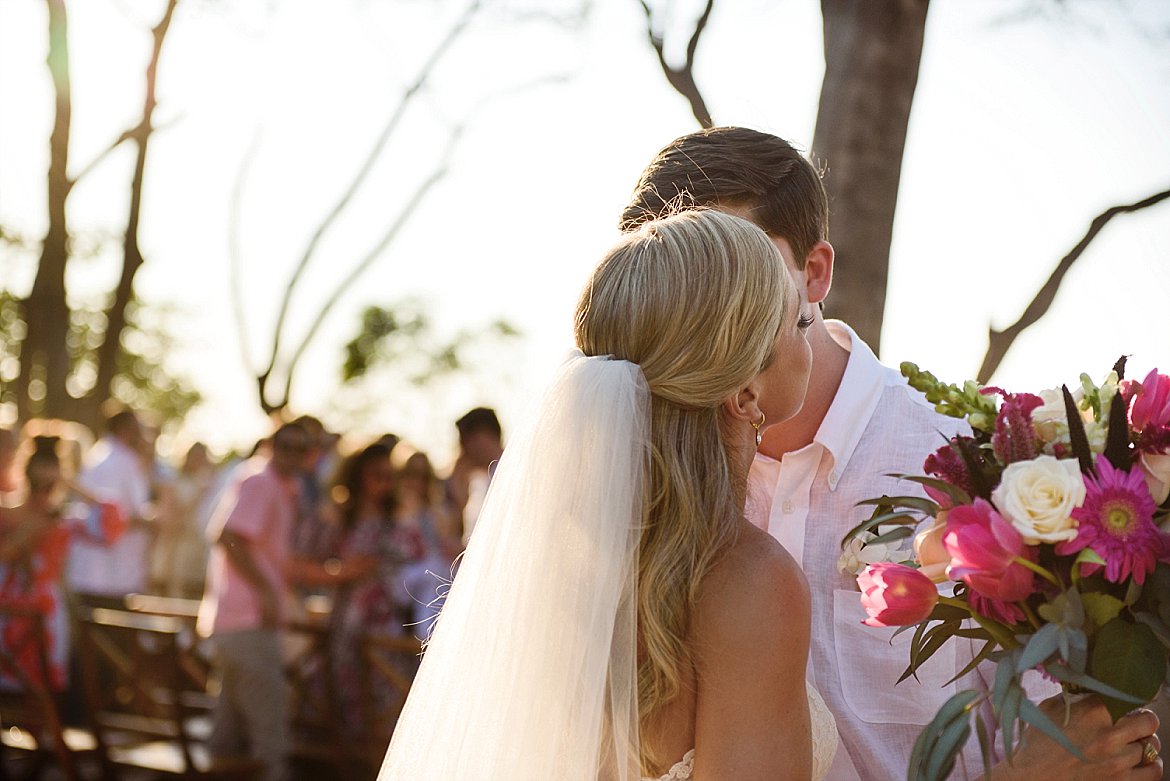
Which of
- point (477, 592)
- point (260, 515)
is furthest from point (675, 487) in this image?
point (260, 515)

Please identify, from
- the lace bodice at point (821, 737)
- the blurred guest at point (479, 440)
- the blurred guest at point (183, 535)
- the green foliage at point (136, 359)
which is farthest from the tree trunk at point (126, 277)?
the green foliage at point (136, 359)

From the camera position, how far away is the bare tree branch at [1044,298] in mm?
4160

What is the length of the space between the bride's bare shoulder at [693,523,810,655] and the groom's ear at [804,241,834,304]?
0.94 meters

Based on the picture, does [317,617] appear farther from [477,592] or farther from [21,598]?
[477,592]

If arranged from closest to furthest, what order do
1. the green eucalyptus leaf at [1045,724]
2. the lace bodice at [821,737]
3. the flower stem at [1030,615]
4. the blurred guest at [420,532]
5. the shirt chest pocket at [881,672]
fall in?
the green eucalyptus leaf at [1045,724]
the flower stem at [1030,615]
the lace bodice at [821,737]
the shirt chest pocket at [881,672]
the blurred guest at [420,532]

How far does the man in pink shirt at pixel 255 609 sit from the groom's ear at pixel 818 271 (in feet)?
15.5

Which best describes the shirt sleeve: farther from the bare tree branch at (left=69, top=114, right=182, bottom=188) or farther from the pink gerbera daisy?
the bare tree branch at (left=69, top=114, right=182, bottom=188)

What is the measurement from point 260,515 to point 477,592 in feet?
16.4

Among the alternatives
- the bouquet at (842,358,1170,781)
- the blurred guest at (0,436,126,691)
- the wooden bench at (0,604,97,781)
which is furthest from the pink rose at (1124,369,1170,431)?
the blurred guest at (0,436,126,691)

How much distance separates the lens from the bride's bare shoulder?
85.5 inches

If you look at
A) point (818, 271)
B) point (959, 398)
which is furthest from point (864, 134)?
point (959, 398)

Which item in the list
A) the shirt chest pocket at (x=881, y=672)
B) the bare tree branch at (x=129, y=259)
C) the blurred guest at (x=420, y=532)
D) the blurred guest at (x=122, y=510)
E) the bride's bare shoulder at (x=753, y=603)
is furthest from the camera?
the bare tree branch at (x=129, y=259)

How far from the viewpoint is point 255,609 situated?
7039 mm

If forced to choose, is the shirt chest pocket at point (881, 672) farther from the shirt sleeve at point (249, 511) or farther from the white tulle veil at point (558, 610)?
the shirt sleeve at point (249, 511)
